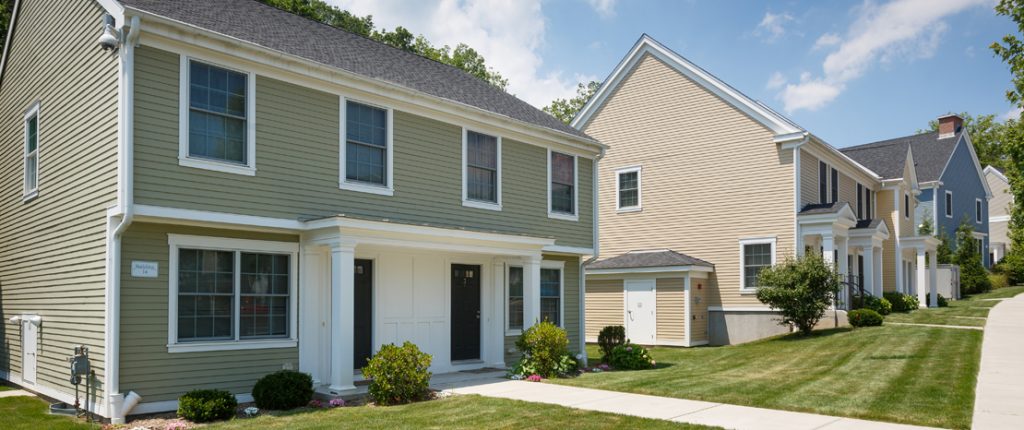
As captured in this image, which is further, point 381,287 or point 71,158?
point 381,287

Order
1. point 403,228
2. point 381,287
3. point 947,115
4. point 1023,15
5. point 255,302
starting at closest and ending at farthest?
1. point 255,302
2. point 403,228
3. point 381,287
4. point 1023,15
5. point 947,115

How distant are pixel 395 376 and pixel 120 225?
4.46 metres

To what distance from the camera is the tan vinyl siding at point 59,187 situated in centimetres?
1104

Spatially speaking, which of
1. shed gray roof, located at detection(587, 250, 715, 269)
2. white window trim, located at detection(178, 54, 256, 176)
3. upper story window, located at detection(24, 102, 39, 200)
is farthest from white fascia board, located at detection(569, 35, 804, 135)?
upper story window, located at detection(24, 102, 39, 200)

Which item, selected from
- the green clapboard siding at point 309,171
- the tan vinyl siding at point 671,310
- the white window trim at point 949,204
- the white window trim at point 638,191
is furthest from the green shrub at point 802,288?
the white window trim at point 949,204

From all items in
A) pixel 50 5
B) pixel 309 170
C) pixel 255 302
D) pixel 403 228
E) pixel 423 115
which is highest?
pixel 50 5

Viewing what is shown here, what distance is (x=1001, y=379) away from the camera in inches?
501

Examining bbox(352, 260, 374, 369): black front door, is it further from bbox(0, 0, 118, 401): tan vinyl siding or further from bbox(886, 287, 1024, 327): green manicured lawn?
bbox(886, 287, 1024, 327): green manicured lawn

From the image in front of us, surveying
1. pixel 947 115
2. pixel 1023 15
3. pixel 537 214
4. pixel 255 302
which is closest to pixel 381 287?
pixel 255 302

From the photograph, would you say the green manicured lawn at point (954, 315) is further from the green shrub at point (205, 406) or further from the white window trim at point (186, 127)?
the green shrub at point (205, 406)

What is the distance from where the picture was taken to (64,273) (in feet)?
40.0

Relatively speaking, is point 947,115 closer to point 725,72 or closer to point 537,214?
point 725,72

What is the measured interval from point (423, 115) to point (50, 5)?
6968 millimetres

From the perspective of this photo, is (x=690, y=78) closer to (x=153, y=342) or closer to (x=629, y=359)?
(x=629, y=359)
